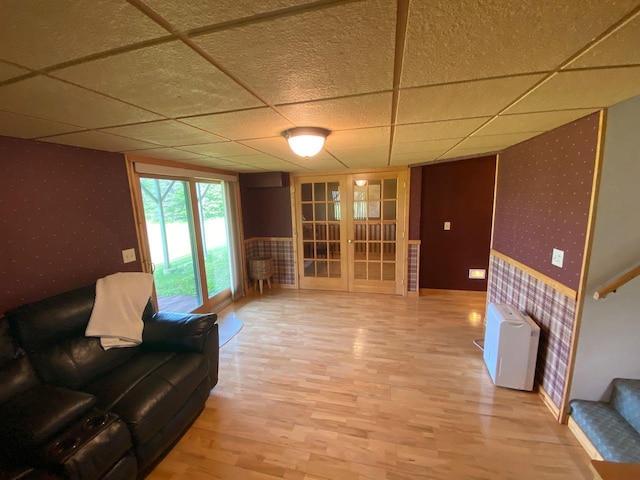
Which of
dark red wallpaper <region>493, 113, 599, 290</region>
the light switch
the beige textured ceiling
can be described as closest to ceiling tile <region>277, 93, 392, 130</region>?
the beige textured ceiling

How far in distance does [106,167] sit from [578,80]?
3260mm

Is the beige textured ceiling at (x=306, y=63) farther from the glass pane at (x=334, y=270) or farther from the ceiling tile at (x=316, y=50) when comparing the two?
the glass pane at (x=334, y=270)

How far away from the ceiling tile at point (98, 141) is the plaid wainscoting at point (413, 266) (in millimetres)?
3608

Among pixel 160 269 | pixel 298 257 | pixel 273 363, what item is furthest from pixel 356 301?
pixel 160 269

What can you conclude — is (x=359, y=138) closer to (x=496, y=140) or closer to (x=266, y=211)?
(x=496, y=140)

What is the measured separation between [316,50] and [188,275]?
3.38m

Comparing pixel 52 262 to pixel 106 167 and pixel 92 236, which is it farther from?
pixel 106 167

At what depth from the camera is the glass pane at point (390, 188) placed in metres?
4.01

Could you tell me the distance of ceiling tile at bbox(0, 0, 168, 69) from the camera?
0.59 m

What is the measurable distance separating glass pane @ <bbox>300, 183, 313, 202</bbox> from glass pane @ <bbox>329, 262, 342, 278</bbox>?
120 centimetres

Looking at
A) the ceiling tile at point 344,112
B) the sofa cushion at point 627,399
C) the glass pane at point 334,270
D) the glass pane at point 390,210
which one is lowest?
the sofa cushion at point 627,399

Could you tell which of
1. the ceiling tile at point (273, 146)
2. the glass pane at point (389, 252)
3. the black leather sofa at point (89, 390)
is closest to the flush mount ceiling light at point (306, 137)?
the ceiling tile at point (273, 146)

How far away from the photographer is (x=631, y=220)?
155 centimetres

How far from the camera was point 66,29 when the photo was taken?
0.67m
